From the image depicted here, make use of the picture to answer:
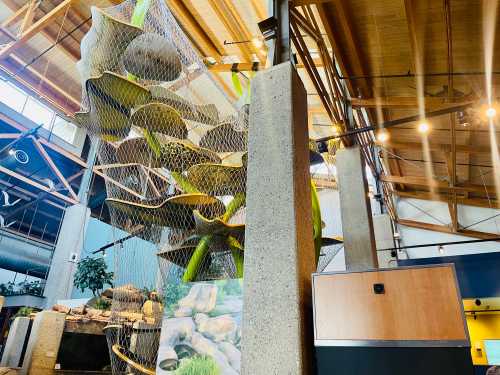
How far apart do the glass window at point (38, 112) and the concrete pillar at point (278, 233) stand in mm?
10202

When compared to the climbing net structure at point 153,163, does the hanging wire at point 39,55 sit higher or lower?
higher

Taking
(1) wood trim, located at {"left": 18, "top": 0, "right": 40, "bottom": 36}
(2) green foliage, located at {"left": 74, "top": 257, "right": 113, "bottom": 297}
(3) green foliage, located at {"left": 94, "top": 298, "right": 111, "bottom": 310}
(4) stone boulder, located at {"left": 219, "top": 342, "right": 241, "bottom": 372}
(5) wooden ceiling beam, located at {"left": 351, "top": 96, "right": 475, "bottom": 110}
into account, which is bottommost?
(4) stone boulder, located at {"left": 219, "top": 342, "right": 241, "bottom": 372}

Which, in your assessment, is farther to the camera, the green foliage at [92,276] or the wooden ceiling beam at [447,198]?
the wooden ceiling beam at [447,198]

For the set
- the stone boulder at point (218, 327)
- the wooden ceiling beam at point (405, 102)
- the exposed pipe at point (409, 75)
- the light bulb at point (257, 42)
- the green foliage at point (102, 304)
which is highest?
the light bulb at point (257, 42)

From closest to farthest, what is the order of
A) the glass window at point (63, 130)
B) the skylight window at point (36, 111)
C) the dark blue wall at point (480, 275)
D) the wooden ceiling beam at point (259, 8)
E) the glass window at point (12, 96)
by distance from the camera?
the wooden ceiling beam at point (259, 8)
the dark blue wall at point (480, 275)
the glass window at point (12, 96)
the skylight window at point (36, 111)
the glass window at point (63, 130)

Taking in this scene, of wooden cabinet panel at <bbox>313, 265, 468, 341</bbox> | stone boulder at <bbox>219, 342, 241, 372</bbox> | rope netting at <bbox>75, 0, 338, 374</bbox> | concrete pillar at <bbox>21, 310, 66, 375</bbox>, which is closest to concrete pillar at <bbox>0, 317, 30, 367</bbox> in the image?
concrete pillar at <bbox>21, 310, 66, 375</bbox>

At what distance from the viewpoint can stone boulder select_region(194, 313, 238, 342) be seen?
108 inches

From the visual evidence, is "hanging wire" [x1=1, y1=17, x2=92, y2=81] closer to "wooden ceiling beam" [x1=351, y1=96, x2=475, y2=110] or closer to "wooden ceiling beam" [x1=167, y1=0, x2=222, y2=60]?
"wooden ceiling beam" [x1=167, y1=0, x2=222, y2=60]

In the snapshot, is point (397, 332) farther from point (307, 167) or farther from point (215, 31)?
point (215, 31)

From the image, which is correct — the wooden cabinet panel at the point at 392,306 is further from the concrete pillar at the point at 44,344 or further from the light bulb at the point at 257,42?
the light bulb at the point at 257,42

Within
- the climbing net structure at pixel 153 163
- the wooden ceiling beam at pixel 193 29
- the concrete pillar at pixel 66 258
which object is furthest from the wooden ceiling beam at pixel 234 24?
the concrete pillar at pixel 66 258

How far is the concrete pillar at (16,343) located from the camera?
5.28 meters

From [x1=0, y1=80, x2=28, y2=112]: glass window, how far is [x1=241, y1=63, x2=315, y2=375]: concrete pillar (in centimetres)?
999

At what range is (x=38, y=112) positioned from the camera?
11414mm
